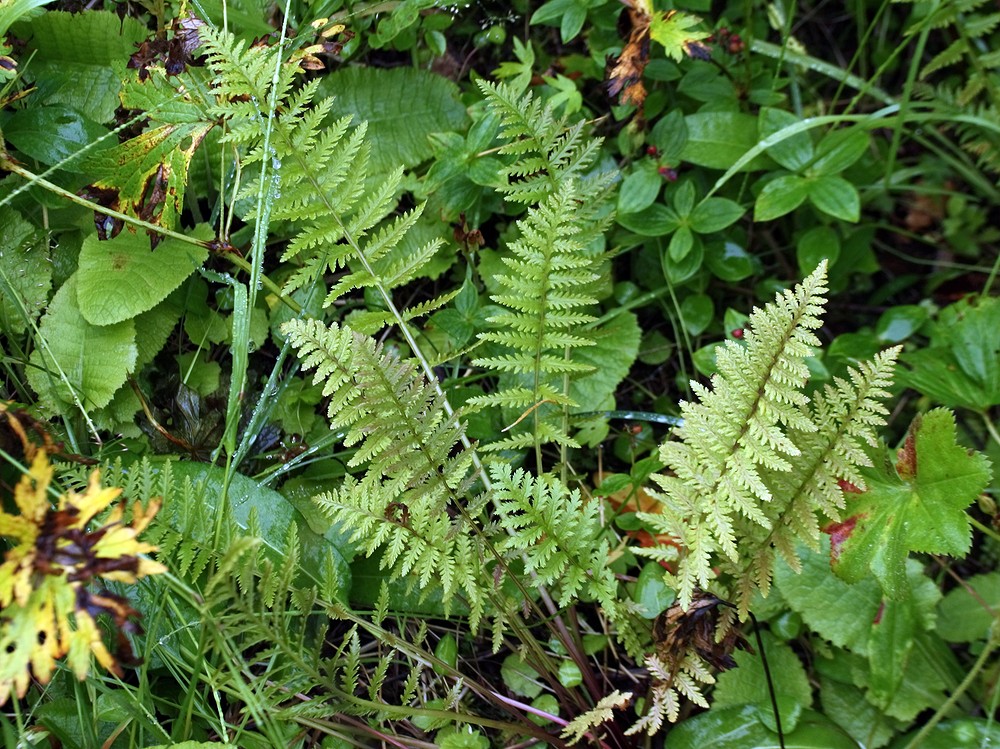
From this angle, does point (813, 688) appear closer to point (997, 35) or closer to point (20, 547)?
point (20, 547)

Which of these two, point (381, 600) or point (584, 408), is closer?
point (381, 600)

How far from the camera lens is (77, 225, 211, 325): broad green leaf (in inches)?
70.4

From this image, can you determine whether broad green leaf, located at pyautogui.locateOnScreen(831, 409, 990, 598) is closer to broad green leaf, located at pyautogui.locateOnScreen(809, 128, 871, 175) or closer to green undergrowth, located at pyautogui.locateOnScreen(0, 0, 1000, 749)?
green undergrowth, located at pyautogui.locateOnScreen(0, 0, 1000, 749)

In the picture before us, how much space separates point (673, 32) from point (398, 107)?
2.38 feet

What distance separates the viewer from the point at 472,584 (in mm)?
1521

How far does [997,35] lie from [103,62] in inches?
103

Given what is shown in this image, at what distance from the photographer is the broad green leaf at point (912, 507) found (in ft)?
5.05

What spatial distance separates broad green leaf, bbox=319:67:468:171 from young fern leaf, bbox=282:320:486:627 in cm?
76

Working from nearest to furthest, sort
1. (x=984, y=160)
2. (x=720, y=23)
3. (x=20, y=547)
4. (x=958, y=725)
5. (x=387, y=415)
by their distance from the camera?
(x=20, y=547)
(x=387, y=415)
(x=958, y=725)
(x=720, y=23)
(x=984, y=160)

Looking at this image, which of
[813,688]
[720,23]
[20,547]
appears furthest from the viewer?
[720,23]

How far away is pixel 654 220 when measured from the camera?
2102mm

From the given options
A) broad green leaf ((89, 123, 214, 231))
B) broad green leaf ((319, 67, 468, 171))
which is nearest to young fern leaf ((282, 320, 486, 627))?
broad green leaf ((89, 123, 214, 231))

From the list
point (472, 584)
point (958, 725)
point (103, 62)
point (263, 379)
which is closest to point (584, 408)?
point (472, 584)

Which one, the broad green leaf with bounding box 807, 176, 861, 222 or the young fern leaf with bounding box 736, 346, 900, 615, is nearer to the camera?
the young fern leaf with bounding box 736, 346, 900, 615
